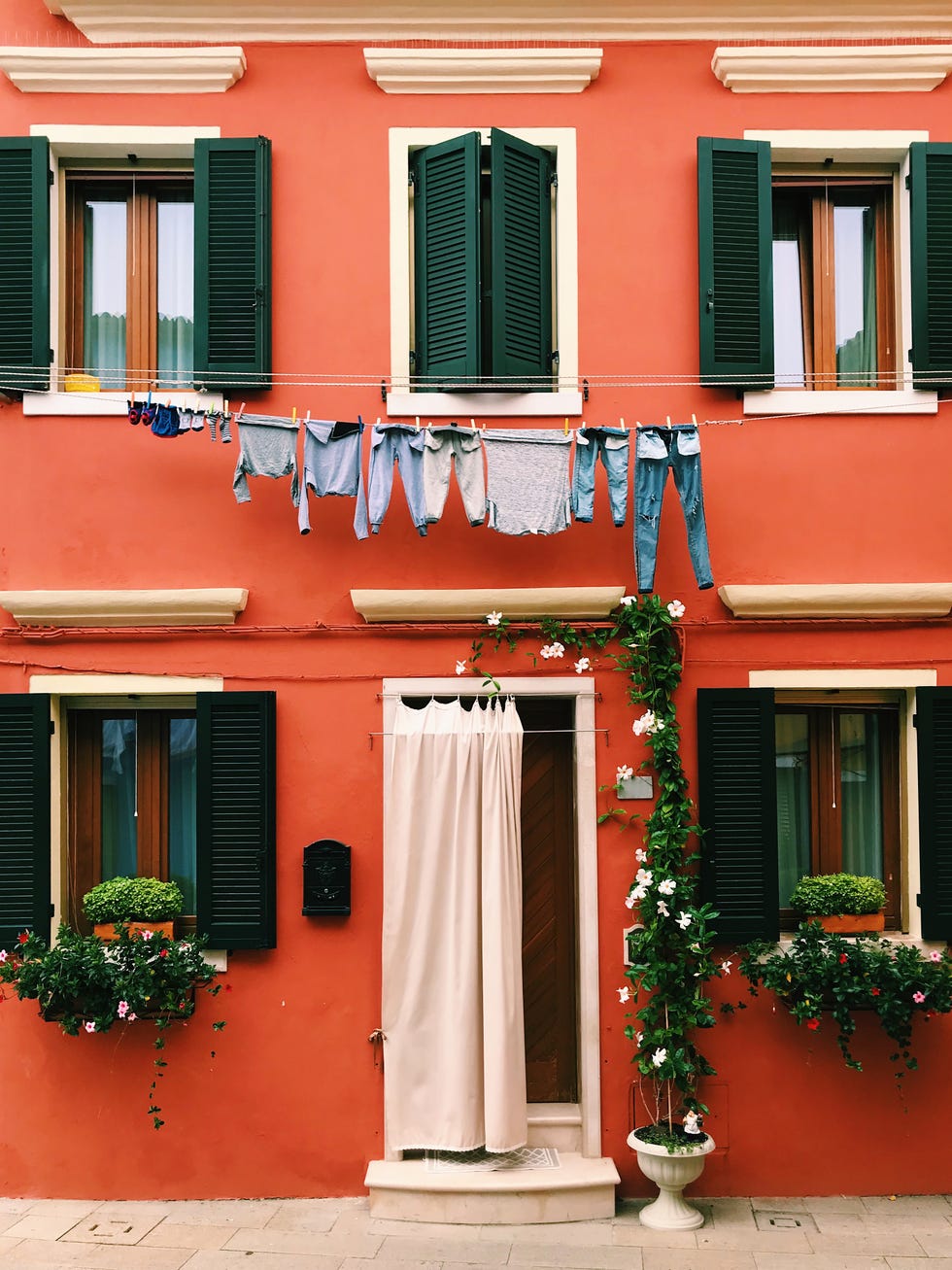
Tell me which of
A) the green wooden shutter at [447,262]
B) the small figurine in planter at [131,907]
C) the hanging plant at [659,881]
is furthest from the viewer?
the green wooden shutter at [447,262]

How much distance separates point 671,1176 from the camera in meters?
6.41

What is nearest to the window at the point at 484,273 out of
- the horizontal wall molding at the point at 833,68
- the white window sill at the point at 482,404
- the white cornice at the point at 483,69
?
the white window sill at the point at 482,404

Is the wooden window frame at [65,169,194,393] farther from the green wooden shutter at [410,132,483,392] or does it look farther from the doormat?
the doormat

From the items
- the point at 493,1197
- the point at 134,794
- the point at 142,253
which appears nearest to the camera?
the point at 493,1197

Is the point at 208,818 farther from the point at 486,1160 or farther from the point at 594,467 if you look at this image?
the point at 594,467

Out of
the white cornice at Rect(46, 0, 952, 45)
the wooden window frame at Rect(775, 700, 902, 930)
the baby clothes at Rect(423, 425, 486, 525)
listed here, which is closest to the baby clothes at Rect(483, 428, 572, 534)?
the baby clothes at Rect(423, 425, 486, 525)

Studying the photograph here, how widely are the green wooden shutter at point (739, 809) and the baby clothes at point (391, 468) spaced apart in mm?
2052

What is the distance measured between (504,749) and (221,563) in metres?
2.06

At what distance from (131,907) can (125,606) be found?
1.78m

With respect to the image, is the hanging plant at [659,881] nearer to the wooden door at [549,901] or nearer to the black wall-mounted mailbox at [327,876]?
the wooden door at [549,901]

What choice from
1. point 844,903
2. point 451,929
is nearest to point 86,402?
point 451,929

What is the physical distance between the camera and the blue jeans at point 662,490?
6.68 m

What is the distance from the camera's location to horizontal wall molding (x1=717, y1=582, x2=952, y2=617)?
6875 millimetres

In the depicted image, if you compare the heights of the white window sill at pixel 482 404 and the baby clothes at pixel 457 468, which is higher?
the white window sill at pixel 482 404
